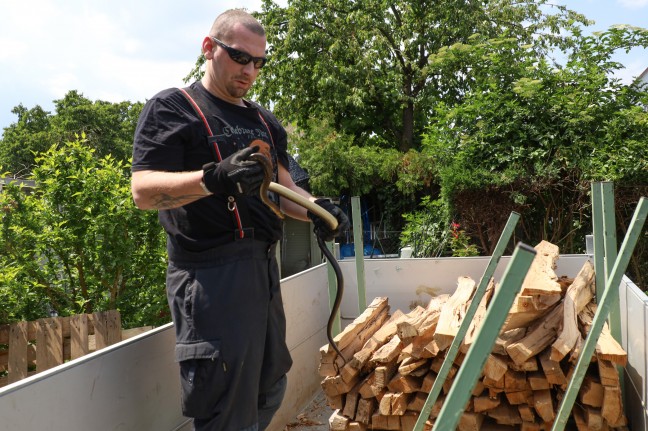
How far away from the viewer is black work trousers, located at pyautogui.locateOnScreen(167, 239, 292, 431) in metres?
1.94

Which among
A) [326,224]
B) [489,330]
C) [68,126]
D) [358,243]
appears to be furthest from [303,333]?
[68,126]

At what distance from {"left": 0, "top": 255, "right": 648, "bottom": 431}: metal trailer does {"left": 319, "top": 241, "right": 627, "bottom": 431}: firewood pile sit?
20 centimetres

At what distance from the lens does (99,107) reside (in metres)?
34.6

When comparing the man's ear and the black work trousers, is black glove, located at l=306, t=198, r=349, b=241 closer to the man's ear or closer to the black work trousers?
the black work trousers

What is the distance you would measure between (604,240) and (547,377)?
2.34ft

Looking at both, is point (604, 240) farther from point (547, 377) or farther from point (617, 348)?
point (547, 377)

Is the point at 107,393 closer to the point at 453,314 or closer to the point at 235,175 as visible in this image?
the point at 235,175

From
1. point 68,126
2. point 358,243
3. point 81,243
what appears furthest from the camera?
point 68,126

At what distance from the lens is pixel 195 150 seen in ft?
6.77

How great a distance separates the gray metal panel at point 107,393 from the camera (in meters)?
1.57

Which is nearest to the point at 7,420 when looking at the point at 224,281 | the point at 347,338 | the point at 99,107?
the point at 224,281

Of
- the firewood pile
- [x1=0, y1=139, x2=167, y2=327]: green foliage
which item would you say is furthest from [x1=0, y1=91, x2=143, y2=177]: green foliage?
the firewood pile

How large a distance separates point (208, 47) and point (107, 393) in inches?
49.0

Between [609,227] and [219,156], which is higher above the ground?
[219,156]
